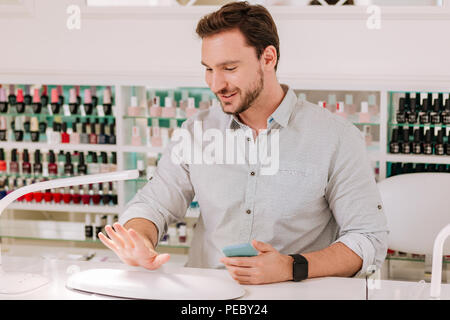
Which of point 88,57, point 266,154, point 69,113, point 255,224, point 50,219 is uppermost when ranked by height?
point 88,57

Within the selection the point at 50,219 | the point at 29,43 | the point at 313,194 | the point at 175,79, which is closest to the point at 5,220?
the point at 50,219

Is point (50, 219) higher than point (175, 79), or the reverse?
point (175, 79)

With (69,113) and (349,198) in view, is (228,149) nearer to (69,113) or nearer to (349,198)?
(349,198)

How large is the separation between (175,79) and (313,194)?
161 centimetres

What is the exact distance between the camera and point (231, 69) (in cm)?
176

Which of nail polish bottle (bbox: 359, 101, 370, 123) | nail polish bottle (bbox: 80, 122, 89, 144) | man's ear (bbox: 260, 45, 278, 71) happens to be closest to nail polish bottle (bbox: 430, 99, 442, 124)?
nail polish bottle (bbox: 359, 101, 370, 123)

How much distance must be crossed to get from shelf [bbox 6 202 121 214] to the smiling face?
171 centimetres

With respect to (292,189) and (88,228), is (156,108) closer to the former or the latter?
(88,228)

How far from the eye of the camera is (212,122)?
193 cm

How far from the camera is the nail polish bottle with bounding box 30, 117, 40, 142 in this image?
336 centimetres

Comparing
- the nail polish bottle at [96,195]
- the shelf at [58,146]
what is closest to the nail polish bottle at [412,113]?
the shelf at [58,146]

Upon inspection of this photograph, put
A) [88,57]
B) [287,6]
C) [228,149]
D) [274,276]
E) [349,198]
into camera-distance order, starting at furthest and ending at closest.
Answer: [88,57] → [287,6] → [228,149] → [349,198] → [274,276]

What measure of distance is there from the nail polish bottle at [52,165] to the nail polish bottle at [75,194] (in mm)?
146

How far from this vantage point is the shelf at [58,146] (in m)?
3.25
